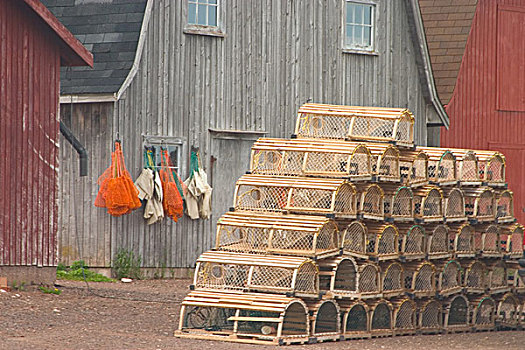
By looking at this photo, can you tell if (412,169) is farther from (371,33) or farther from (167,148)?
(371,33)

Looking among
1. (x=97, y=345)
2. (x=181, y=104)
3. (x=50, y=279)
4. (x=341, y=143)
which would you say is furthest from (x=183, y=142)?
(x=97, y=345)

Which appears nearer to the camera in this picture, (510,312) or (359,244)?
(359,244)

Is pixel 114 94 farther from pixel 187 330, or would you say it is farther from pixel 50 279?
pixel 187 330

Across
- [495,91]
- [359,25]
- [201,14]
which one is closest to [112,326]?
[201,14]

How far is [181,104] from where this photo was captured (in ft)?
65.2

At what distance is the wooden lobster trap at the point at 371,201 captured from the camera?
14023mm

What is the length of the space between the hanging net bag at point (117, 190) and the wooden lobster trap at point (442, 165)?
5.32 m

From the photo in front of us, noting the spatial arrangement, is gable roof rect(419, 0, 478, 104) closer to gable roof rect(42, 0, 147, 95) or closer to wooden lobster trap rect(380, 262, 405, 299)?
gable roof rect(42, 0, 147, 95)

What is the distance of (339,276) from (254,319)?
179cm

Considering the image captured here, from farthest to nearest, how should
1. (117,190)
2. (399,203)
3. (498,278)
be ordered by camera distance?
(117,190) < (498,278) < (399,203)

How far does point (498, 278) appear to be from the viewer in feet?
52.5

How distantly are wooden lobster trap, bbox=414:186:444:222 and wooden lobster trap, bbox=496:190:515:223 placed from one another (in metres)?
1.29

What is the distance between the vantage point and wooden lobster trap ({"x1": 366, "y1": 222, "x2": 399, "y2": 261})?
14.1 metres

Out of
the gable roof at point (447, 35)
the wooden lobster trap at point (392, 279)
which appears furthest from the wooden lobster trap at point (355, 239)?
the gable roof at point (447, 35)
